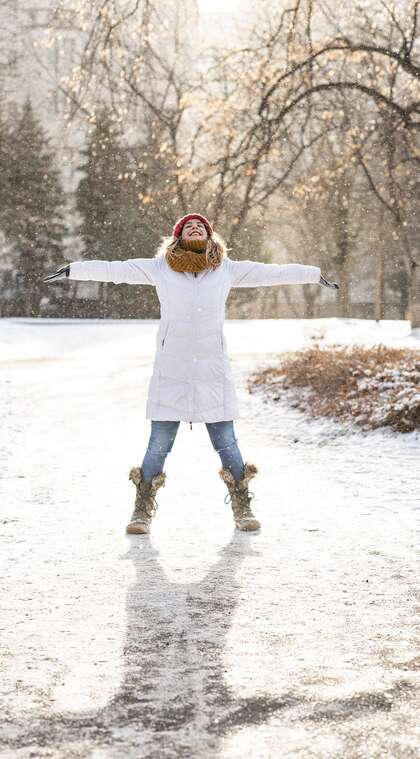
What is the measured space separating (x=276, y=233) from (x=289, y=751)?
169ft

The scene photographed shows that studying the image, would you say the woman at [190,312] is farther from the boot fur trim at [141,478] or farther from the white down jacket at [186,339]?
the boot fur trim at [141,478]

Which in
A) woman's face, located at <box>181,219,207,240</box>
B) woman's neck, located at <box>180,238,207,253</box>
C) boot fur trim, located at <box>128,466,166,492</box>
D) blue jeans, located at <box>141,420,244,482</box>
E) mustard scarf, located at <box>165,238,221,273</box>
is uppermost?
woman's face, located at <box>181,219,207,240</box>

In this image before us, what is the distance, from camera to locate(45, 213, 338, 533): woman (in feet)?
17.5

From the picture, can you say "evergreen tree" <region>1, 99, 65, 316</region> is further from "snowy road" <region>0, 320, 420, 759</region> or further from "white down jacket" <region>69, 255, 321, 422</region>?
"white down jacket" <region>69, 255, 321, 422</region>

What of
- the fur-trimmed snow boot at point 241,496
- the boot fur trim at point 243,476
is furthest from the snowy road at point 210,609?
the boot fur trim at point 243,476

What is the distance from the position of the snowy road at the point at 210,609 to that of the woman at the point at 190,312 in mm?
774

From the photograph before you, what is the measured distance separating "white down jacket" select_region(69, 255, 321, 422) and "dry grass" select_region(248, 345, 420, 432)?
4.33m

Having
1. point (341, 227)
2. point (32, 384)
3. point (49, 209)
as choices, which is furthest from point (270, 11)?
point (49, 209)

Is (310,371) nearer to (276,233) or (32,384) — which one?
(32,384)

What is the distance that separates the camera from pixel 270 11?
1306 centimetres

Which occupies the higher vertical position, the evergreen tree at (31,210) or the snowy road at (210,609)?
the evergreen tree at (31,210)

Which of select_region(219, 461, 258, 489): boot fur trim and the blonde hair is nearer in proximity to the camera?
the blonde hair

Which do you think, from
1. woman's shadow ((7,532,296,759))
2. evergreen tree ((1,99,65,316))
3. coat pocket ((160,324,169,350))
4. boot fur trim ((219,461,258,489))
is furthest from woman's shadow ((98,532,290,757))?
evergreen tree ((1,99,65,316))

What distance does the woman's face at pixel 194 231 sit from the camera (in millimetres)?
5301
